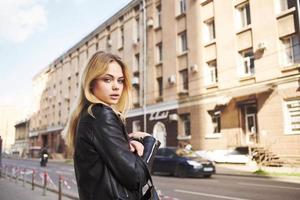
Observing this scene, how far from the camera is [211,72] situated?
24.7 metres

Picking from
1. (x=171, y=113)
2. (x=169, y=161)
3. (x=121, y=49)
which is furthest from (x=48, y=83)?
(x=169, y=161)

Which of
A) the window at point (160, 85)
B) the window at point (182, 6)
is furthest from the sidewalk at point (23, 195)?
the window at point (182, 6)

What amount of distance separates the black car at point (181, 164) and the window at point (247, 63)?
7139mm

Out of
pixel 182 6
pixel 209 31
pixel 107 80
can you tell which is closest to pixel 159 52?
pixel 182 6

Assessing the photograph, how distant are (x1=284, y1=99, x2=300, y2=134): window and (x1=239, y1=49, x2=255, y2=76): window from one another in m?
3.28

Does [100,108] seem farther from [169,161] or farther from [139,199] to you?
[169,161]

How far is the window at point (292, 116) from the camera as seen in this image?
61.6 ft

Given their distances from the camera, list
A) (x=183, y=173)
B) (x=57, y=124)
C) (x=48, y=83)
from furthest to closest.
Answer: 1. (x=48, y=83)
2. (x=57, y=124)
3. (x=183, y=173)

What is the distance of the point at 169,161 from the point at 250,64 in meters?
8.30

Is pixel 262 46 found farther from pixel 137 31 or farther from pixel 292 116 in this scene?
pixel 137 31

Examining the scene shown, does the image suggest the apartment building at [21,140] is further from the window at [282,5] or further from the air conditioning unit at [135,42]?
the window at [282,5]

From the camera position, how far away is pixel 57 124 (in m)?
52.5

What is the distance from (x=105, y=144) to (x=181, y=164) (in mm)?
15527

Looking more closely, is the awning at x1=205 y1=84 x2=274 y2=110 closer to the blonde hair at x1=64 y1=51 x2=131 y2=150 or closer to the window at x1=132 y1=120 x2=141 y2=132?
the window at x1=132 y1=120 x2=141 y2=132
